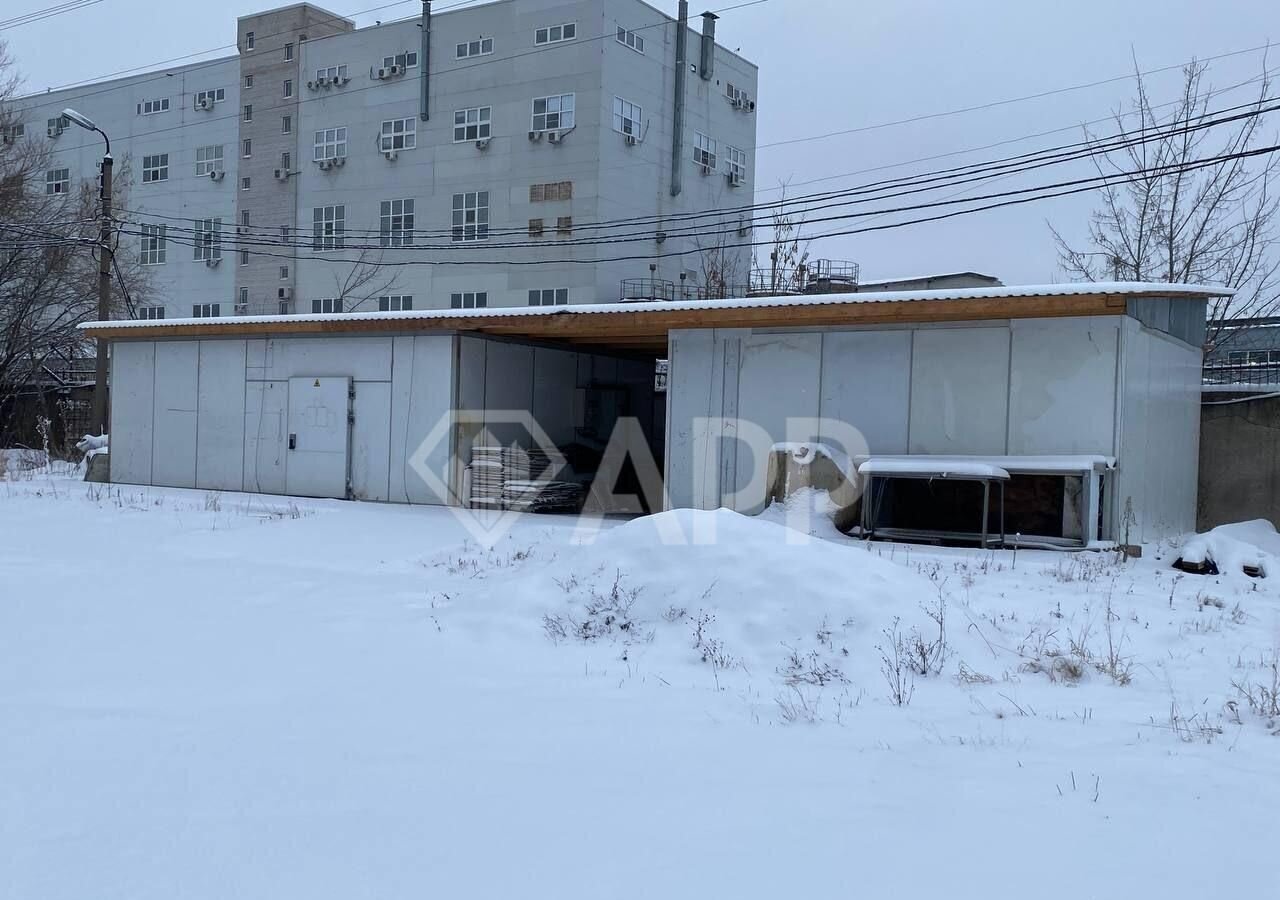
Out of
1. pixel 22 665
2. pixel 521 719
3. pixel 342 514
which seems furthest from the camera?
pixel 342 514

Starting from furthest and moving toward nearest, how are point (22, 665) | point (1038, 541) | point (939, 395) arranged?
point (939, 395), point (1038, 541), point (22, 665)

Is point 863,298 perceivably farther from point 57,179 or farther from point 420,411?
point 57,179

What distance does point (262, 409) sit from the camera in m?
19.3

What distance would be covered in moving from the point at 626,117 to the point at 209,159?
22035 millimetres

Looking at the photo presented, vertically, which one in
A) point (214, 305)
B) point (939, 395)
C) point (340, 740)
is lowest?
point (340, 740)

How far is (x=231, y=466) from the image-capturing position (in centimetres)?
1966

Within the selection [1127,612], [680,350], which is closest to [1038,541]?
[1127,612]

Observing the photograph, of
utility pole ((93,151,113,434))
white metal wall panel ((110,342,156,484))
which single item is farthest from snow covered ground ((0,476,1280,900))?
utility pole ((93,151,113,434))

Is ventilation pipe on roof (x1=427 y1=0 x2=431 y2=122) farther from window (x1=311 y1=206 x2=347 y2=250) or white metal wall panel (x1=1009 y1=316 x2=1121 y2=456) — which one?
white metal wall panel (x1=1009 y1=316 x2=1121 y2=456)

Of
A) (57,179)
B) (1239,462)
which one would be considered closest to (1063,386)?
(1239,462)

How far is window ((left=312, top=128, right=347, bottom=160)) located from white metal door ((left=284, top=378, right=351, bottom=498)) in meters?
27.6

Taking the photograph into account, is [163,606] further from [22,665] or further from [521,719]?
[521,719]

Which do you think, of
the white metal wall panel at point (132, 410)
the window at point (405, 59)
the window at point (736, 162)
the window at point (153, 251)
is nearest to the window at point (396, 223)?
the window at point (405, 59)

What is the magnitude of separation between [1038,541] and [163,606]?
9896mm
